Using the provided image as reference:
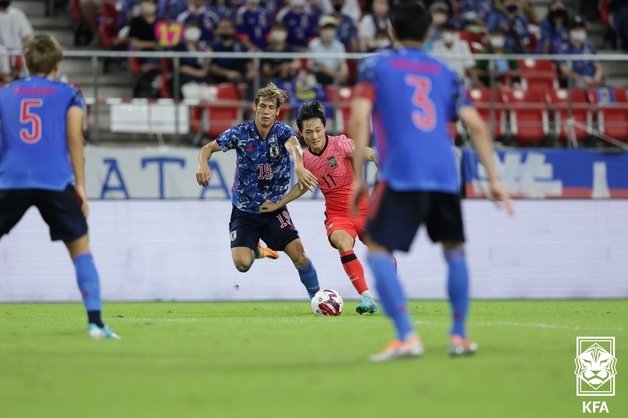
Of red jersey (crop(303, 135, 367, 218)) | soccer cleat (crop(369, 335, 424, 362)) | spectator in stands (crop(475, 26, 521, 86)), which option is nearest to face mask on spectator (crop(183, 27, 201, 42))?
spectator in stands (crop(475, 26, 521, 86))

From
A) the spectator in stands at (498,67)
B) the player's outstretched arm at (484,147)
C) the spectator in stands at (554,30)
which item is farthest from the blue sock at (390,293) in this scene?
the spectator in stands at (554,30)

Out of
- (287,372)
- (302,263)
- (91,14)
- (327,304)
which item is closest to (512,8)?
(91,14)

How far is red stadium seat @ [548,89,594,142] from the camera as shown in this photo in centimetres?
2230

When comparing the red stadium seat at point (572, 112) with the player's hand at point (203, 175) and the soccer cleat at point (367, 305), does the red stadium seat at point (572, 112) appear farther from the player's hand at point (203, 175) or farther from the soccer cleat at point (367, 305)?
the player's hand at point (203, 175)

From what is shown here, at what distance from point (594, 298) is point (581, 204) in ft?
4.77

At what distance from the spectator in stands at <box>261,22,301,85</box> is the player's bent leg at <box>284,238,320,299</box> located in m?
7.28

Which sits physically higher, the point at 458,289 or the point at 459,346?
the point at 458,289

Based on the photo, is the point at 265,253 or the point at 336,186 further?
the point at 265,253

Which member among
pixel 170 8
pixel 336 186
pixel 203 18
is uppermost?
pixel 170 8

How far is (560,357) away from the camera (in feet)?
28.3

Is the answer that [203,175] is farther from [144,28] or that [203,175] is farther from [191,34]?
[144,28]

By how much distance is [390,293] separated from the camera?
8.30 metres

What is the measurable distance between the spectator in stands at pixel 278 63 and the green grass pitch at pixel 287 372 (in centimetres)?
979

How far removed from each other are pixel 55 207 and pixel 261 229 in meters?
4.65
